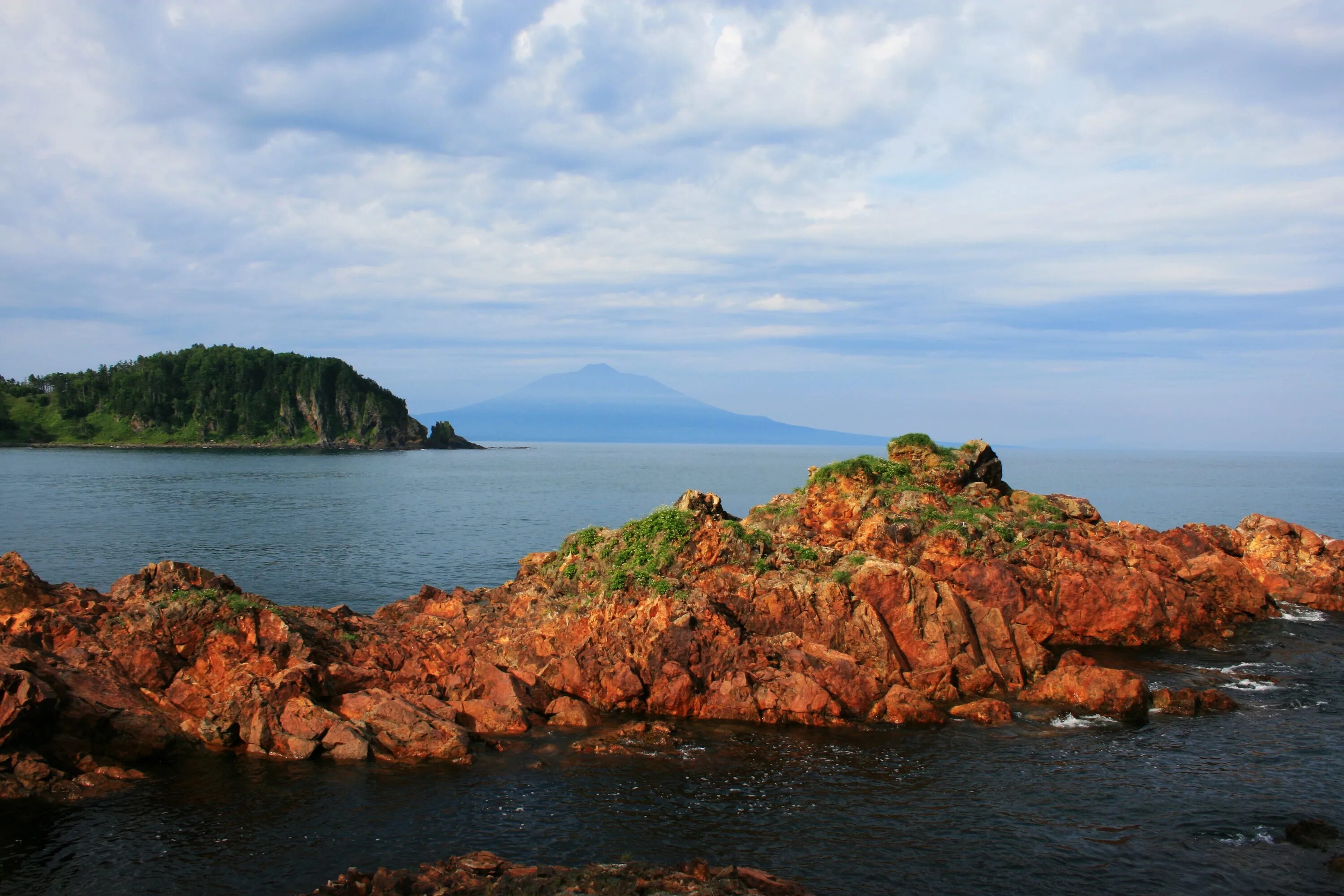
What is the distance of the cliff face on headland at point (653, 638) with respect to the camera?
20.0 meters

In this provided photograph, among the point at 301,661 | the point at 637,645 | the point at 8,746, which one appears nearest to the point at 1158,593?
the point at 637,645

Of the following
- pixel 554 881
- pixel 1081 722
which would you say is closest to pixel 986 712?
pixel 1081 722

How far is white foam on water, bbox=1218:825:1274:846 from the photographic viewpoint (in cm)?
1549

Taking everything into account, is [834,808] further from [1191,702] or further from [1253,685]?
[1253,685]

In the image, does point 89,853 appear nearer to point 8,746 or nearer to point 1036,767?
point 8,746

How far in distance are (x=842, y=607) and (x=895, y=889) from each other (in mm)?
12566

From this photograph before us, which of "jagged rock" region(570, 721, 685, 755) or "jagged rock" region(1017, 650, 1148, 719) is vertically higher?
"jagged rock" region(1017, 650, 1148, 719)

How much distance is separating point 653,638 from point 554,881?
40.9 feet

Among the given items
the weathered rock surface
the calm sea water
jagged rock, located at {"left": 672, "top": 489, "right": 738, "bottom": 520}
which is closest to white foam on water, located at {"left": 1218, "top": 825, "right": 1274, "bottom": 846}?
the weathered rock surface

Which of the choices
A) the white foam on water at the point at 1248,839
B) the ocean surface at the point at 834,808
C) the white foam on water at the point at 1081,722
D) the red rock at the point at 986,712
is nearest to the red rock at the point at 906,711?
the red rock at the point at 986,712

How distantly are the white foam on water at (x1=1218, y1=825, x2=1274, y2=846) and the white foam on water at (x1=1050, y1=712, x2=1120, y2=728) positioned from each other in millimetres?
5906

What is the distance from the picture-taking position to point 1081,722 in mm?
22172

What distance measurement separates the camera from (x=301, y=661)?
22281 mm

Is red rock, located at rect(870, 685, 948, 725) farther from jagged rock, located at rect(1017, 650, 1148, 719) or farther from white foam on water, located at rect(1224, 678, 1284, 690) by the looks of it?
white foam on water, located at rect(1224, 678, 1284, 690)
